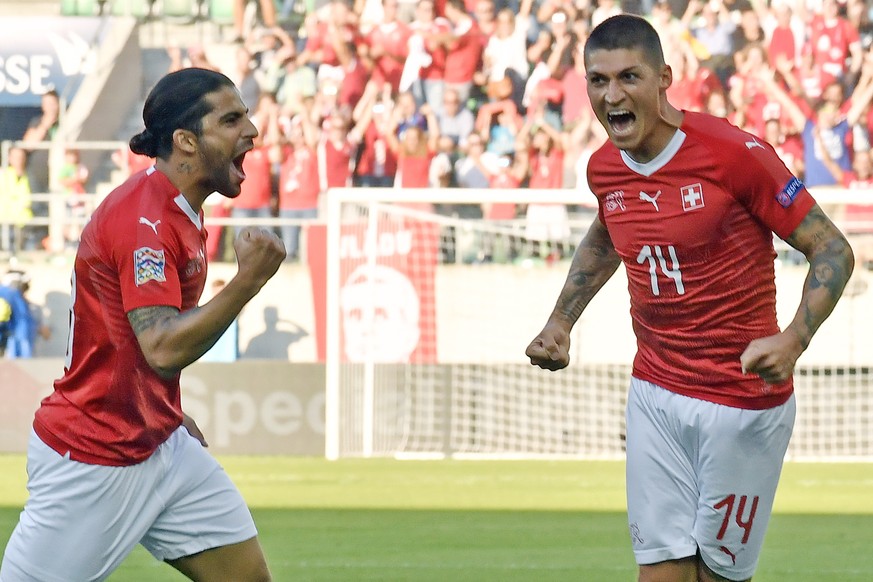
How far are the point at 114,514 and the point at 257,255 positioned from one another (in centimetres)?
100

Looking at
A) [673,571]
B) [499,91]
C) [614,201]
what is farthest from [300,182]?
[673,571]

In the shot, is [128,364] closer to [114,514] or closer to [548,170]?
[114,514]

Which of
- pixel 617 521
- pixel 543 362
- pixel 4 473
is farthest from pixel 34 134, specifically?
pixel 543 362

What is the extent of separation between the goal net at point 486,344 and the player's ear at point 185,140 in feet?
28.8

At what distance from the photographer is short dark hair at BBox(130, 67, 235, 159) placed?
4277 mm

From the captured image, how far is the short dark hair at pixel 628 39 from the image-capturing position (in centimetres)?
470

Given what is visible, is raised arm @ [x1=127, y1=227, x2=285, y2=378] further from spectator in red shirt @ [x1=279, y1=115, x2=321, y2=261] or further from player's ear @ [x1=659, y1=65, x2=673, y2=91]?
spectator in red shirt @ [x1=279, y1=115, x2=321, y2=261]

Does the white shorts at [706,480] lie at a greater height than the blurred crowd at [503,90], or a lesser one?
lesser

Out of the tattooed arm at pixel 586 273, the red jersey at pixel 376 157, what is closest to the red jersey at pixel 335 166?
the red jersey at pixel 376 157

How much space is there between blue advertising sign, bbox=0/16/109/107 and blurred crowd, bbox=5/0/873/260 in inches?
113

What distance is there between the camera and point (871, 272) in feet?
45.4

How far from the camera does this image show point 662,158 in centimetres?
479

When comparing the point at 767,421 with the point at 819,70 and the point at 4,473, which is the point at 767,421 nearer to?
the point at 4,473

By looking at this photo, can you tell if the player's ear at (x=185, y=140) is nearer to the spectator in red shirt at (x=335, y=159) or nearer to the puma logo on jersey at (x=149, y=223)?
the puma logo on jersey at (x=149, y=223)
